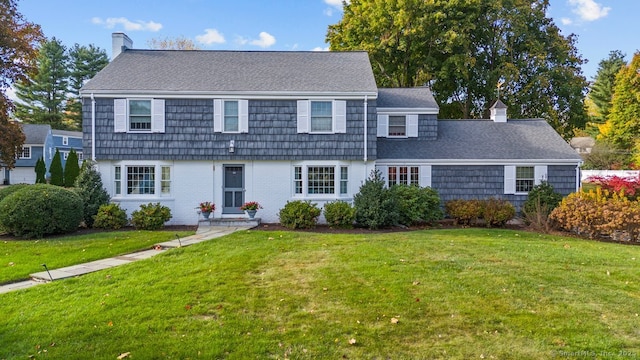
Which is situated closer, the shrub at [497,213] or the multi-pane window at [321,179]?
the shrub at [497,213]

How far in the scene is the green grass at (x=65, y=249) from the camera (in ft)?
26.8

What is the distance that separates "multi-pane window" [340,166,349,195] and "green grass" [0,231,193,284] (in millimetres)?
5709

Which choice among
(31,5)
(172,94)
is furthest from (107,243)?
(31,5)

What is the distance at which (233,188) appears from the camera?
15.1 metres

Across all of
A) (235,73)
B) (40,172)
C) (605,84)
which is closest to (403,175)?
(235,73)

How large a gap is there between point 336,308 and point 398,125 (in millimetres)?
12949

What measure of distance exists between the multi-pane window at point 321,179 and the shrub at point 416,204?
90.7 inches

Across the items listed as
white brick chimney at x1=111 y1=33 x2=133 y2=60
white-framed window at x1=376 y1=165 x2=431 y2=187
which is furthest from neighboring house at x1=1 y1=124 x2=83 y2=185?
white-framed window at x1=376 y1=165 x2=431 y2=187

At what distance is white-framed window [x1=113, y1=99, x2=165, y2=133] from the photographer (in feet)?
47.7

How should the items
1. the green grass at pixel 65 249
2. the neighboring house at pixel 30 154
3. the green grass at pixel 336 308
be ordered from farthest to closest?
the neighboring house at pixel 30 154, the green grass at pixel 65 249, the green grass at pixel 336 308

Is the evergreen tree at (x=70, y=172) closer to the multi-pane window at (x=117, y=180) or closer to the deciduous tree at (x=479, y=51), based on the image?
the multi-pane window at (x=117, y=180)

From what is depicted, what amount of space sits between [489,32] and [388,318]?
2562 centimetres

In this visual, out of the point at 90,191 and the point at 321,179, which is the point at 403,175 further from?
the point at 90,191

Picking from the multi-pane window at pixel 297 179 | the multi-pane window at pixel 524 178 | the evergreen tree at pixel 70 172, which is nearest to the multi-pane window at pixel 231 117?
the multi-pane window at pixel 297 179
